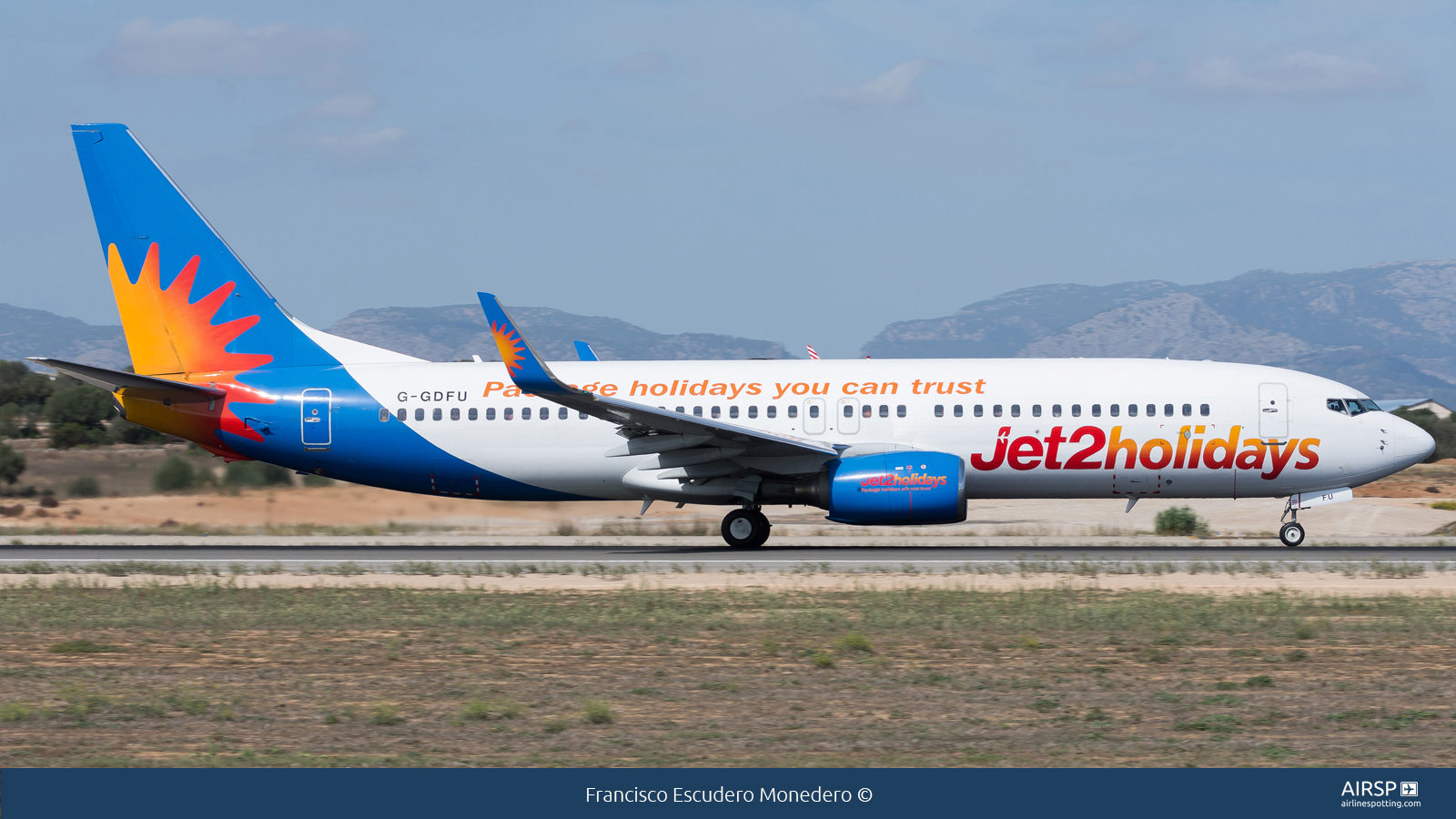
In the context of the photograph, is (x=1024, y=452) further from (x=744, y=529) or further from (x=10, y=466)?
(x=10, y=466)

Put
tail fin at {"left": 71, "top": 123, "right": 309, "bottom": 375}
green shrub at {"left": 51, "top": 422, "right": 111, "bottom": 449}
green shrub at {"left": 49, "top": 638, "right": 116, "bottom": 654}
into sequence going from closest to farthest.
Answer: green shrub at {"left": 49, "top": 638, "right": 116, "bottom": 654} < tail fin at {"left": 71, "top": 123, "right": 309, "bottom": 375} < green shrub at {"left": 51, "top": 422, "right": 111, "bottom": 449}

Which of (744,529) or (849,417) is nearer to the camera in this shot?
(849,417)

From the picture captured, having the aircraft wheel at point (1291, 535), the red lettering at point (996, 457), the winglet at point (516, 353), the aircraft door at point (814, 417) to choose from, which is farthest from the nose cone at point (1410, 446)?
the winglet at point (516, 353)

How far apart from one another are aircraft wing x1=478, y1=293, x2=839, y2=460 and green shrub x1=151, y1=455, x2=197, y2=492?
38.6 ft

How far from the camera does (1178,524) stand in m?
33.3

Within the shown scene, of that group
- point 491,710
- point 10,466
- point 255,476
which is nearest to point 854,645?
point 491,710

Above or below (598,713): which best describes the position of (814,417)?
above

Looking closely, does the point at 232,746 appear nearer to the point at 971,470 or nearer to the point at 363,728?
the point at 363,728

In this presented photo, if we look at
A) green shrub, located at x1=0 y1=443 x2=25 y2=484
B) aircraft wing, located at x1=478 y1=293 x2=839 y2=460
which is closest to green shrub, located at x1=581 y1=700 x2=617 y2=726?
aircraft wing, located at x1=478 y1=293 x2=839 y2=460

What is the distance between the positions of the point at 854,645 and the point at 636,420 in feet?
37.4

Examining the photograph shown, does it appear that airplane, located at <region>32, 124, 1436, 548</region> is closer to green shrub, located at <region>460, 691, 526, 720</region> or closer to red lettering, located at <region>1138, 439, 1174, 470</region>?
red lettering, located at <region>1138, 439, 1174, 470</region>

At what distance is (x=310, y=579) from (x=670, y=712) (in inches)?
441

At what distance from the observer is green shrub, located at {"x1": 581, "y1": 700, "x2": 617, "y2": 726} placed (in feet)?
32.4

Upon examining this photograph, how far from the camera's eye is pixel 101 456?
35906 mm
